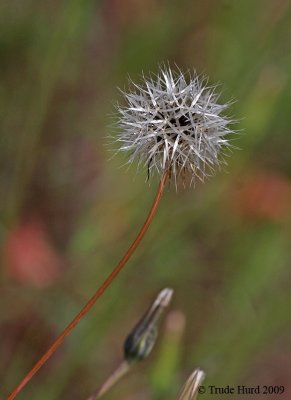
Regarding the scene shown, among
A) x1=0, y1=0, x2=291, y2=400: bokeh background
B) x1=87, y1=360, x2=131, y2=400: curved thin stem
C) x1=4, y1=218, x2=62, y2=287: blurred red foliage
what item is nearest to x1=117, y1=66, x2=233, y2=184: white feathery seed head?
x1=87, y1=360, x2=131, y2=400: curved thin stem

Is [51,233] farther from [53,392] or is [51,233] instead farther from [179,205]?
[53,392]

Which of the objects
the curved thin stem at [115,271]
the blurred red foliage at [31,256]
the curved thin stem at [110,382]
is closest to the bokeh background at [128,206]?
the blurred red foliage at [31,256]

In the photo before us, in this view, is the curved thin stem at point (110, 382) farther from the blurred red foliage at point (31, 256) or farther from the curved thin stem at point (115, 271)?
the blurred red foliage at point (31, 256)

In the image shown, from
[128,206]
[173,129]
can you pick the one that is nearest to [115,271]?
[173,129]

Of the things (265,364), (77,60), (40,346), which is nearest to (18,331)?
(40,346)

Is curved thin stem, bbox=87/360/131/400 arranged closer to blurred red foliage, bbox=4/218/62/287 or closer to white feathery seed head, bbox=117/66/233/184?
white feathery seed head, bbox=117/66/233/184
